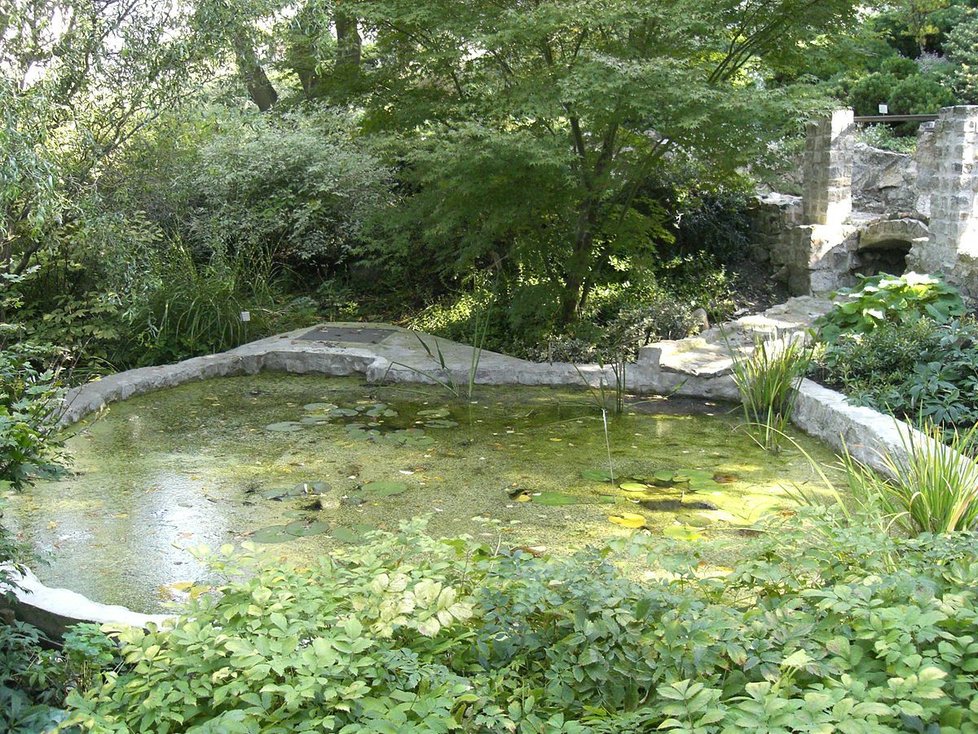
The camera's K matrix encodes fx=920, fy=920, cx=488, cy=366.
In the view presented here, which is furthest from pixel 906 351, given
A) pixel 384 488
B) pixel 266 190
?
pixel 266 190

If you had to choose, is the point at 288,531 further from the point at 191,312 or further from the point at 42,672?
the point at 191,312

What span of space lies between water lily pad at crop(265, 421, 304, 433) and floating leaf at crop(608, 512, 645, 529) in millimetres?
2374

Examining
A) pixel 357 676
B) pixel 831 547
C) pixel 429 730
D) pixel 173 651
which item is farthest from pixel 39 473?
pixel 831 547

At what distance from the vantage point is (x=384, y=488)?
187 inches

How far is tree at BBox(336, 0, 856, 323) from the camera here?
646 centimetres

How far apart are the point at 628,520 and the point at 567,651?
6.14 ft

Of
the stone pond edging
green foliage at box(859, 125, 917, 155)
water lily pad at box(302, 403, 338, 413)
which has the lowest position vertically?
water lily pad at box(302, 403, 338, 413)

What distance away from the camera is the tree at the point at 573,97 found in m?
6.46

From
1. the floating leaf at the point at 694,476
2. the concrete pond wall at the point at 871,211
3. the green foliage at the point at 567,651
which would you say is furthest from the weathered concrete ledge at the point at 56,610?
the concrete pond wall at the point at 871,211

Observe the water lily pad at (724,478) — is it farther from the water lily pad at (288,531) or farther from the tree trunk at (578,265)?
the tree trunk at (578,265)

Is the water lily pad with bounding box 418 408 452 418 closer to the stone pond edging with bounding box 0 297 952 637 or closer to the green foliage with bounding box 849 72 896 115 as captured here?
the stone pond edging with bounding box 0 297 952 637

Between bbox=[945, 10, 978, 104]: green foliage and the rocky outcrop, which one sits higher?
bbox=[945, 10, 978, 104]: green foliage

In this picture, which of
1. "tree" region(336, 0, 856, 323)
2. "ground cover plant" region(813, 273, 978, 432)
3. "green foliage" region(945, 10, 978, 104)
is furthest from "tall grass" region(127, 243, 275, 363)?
"green foliage" region(945, 10, 978, 104)

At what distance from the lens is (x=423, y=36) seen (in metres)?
7.50
